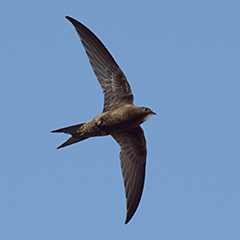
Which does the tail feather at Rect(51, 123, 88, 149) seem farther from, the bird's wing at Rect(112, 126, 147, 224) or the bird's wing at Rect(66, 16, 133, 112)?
the bird's wing at Rect(112, 126, 147, 224)

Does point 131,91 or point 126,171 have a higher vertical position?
point 131,91

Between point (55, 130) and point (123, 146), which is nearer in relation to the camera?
point (55, 130)

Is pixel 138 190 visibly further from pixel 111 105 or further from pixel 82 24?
pixel 82 24

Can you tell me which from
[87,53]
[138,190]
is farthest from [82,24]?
[138,190]

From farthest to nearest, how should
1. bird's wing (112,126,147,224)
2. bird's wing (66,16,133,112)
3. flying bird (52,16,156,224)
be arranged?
bird's wing (112,126,147,224) < bird's wing (66,16,133,112) < flying bird (52,16,156,224)

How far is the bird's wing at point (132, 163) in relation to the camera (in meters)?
10.8

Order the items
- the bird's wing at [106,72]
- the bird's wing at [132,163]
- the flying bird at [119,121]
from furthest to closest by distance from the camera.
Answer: the bird's wing at [132,163] < the bird's wing at [106,72] < the flying bird at [119,121]

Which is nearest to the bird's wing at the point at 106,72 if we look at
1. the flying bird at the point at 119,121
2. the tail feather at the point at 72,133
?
the flying bird at the point at 119,121

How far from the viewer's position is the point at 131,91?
34.2 ft

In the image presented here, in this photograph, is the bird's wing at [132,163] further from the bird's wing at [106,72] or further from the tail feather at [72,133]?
the tail feather at [72,133]

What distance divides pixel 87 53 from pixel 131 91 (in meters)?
0.99

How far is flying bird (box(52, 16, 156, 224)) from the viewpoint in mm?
10141

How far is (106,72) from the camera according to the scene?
34.5 ft

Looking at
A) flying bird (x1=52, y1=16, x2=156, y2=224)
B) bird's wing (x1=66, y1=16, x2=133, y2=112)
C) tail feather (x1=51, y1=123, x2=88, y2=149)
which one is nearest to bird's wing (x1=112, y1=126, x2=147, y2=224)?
flying bird (x1=52, y1=16, x2=156, y2=224)
